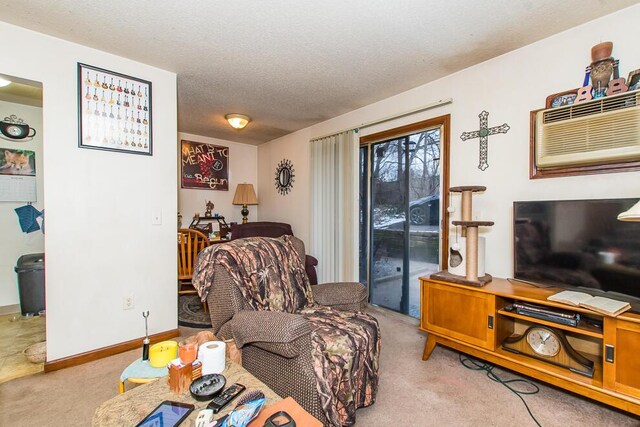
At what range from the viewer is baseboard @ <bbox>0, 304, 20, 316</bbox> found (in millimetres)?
3170

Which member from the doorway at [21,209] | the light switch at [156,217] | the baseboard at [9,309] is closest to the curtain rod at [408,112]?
the light switch at [156,217]

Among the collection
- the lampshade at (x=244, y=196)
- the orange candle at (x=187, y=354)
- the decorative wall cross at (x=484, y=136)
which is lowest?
the orange candle at (x=187, y=354)

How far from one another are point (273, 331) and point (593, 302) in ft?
5.44

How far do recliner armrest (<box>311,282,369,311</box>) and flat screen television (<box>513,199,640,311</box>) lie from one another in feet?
3.64

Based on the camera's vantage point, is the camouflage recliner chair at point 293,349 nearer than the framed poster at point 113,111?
Yes

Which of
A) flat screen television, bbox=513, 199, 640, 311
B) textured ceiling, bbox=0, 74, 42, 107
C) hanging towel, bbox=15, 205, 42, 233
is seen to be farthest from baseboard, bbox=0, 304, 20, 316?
flat screen television, bbox=513, 199, 640, 311

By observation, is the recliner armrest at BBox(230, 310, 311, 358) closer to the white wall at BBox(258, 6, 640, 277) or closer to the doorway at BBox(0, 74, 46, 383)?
the white wall at BBox(258, 6, 640, 277)

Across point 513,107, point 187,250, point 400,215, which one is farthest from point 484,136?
point 187,250

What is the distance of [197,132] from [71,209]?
2633 mm

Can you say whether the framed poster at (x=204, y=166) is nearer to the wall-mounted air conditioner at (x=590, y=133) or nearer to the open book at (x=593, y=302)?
the wall-mounted air conditioner at (x=590, y=133)

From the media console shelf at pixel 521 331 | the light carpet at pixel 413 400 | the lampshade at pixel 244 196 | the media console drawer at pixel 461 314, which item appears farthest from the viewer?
the lampshade at pixel 244 196

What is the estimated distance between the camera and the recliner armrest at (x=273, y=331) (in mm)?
1338

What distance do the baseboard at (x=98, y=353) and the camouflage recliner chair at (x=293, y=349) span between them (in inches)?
44.6

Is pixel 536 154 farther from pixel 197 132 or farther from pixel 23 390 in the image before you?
pixel 197 132
